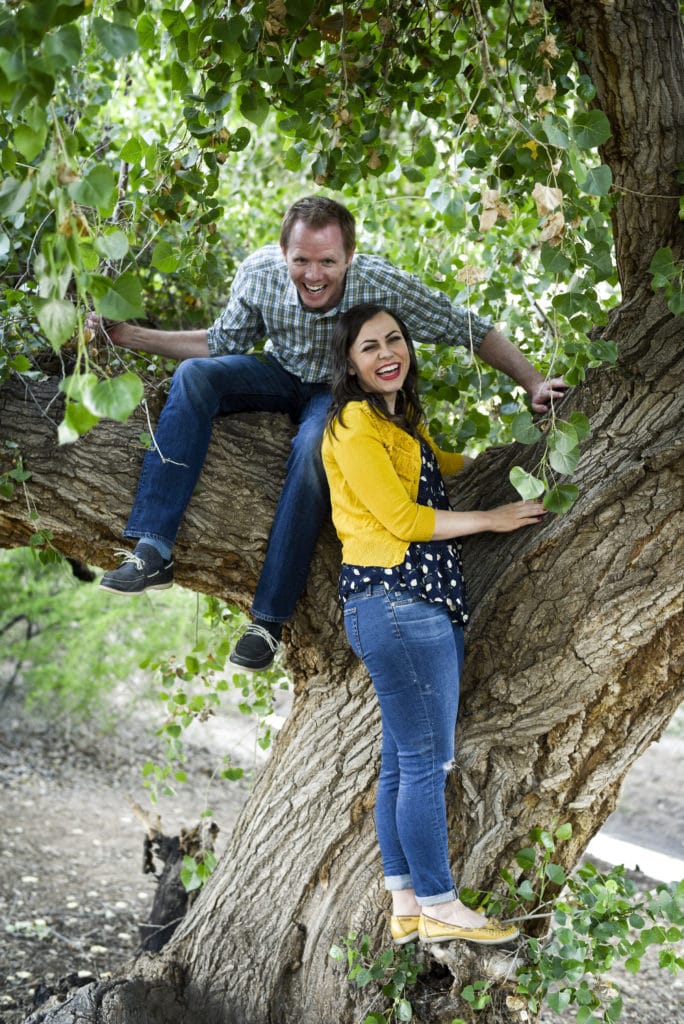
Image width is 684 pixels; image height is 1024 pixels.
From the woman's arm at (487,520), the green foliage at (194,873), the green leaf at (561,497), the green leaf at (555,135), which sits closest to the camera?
the green leaf at (555,135)

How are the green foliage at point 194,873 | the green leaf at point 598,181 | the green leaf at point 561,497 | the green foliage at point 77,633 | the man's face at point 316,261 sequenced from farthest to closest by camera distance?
the green foliage at point 77,633 < the green foliage at point 194,873 < the man's face at point 316,261 < the green leaf at point 561,497 < the green leaf at point 598,181

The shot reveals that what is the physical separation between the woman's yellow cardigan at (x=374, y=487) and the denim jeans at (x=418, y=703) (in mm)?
103

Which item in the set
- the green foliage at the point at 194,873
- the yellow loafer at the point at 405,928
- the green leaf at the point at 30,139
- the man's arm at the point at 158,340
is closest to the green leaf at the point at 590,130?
the green leaf at the point at 30,139

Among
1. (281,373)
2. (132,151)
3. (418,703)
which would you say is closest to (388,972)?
(418,703)

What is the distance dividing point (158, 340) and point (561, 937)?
Answer: 183 cm

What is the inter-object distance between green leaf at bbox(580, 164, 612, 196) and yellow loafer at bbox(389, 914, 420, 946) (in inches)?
65.2

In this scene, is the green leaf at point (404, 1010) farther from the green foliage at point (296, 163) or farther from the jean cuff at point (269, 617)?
the green foliage at point (296, 163)

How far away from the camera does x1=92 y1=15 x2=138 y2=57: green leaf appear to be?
1.37 m

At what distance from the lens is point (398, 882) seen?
230 cm

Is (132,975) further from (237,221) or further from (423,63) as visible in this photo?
(237,221)

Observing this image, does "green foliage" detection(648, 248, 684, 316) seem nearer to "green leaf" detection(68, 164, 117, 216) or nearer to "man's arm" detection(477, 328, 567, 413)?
"man's arm" detection(477, 328, 567, 413)

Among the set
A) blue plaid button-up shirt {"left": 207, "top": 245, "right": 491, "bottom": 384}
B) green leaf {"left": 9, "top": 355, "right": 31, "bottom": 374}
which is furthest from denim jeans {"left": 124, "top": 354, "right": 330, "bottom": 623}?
green leaf {"left": 9, "top": 355, "right": 31, "bottom": 374}

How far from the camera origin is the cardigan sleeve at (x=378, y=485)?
7.15 feet

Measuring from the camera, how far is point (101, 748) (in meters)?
6.47
